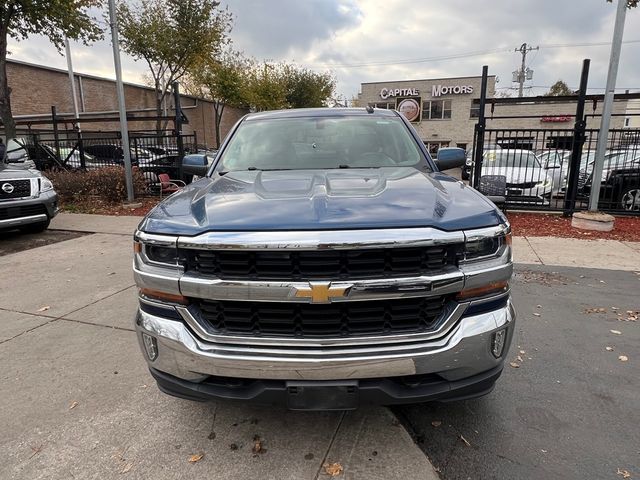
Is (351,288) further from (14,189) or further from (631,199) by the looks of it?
(631,199)

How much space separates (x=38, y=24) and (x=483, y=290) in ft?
49.9

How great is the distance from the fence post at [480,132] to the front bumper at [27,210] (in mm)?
8232

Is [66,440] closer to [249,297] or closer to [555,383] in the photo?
[249,297]

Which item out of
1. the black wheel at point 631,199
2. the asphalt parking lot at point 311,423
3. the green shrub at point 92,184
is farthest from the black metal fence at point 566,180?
the green shrub at point 92,184

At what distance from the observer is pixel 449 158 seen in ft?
12.1

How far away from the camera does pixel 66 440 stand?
242 cm

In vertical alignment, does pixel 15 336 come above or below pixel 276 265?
below

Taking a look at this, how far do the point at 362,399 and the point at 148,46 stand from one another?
2270 centimetres

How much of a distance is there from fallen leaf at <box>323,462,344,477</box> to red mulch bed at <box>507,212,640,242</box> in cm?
641

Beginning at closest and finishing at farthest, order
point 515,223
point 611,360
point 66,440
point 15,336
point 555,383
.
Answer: point 66,440
point 555,383
point 611,360
point 15,336
point 515,223

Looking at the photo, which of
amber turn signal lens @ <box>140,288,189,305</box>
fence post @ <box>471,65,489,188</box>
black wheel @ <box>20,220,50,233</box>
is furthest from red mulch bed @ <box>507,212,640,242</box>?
black wheel @ <box>20,220,50,233</box>

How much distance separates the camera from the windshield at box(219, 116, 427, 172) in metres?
3.32

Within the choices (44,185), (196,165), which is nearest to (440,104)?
(44,185)

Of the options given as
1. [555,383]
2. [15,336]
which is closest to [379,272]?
[555,383]
